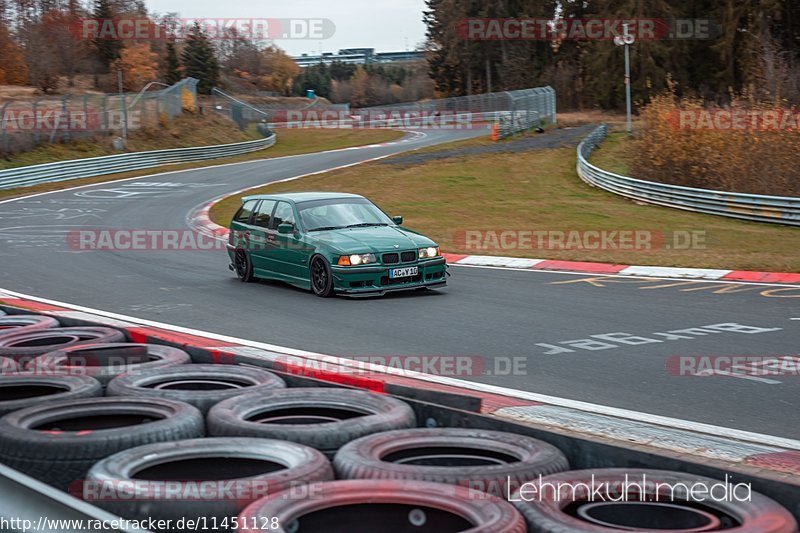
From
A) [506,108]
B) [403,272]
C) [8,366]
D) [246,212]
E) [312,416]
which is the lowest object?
[403,272]

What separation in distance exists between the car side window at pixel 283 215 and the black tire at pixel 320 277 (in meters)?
0.94

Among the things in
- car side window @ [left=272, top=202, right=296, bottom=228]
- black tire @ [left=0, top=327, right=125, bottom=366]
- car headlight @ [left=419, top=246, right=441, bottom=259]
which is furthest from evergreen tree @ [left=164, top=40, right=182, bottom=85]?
black tire @ [left=0, top=327, right=125, bottom=366]

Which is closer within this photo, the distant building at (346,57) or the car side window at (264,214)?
the car side window at (264,214)

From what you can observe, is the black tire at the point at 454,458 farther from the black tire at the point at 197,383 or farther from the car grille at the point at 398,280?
the car grille at the point at 398,280

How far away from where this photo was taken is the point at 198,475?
4371 millimetres

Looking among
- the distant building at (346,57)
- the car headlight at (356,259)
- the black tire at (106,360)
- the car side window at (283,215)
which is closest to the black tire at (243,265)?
the car side window at (283,215)

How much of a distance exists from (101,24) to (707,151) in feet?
190

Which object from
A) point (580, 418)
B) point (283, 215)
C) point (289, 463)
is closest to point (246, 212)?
point (283, 215)

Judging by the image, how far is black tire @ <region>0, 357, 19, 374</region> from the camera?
626 cm

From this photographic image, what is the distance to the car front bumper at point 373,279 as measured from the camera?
43.4 feet

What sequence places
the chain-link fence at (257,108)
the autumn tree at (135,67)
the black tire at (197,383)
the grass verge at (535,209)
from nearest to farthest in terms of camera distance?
1. the black tire at (197,383)
2. the grass verge at (535,209)
3. the chain-link fence at (257,108)
4. the autumn tree at (135,67)

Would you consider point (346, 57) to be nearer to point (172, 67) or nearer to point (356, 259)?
point (172, 67)

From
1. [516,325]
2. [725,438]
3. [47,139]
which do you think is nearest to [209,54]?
[47,139]

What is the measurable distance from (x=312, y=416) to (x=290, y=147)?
55.4 metres
